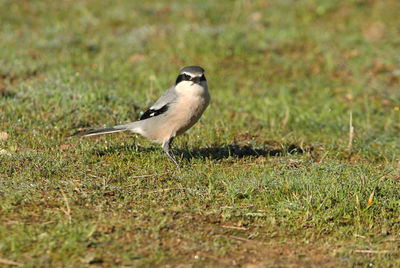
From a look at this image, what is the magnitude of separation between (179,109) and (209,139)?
117 centimetres

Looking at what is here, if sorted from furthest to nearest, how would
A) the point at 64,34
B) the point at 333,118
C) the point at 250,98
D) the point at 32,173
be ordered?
1. the point at 64,34
2. the point at 250,98
3. the point at 333,118
4. the point at 32,173

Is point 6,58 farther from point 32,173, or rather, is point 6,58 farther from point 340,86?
point 340,86

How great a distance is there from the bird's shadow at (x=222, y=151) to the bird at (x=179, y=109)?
10.0 inches

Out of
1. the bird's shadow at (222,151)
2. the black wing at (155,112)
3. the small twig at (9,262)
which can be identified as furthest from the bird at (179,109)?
the small twig at (9,262)

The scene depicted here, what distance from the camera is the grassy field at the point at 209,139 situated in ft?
15.6

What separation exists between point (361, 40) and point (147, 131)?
26.8ft

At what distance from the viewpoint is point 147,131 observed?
705 cm

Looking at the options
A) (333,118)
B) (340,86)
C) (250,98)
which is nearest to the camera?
(333,118)

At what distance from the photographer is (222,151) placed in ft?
24.0

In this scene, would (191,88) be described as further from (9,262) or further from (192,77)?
(9,262)

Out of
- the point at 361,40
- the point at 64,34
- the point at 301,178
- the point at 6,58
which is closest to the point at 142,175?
the point at 301,178

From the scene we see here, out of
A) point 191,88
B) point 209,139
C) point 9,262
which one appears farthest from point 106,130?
point 9,262

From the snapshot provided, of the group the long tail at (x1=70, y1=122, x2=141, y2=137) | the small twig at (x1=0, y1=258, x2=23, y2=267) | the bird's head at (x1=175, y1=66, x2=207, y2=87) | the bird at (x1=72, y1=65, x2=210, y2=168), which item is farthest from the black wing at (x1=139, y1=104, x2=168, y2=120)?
the small twig at (x1=0, y1=258, x2=23, y2=267)

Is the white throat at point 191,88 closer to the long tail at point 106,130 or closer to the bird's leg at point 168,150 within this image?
the bird's leg at point 168,150
